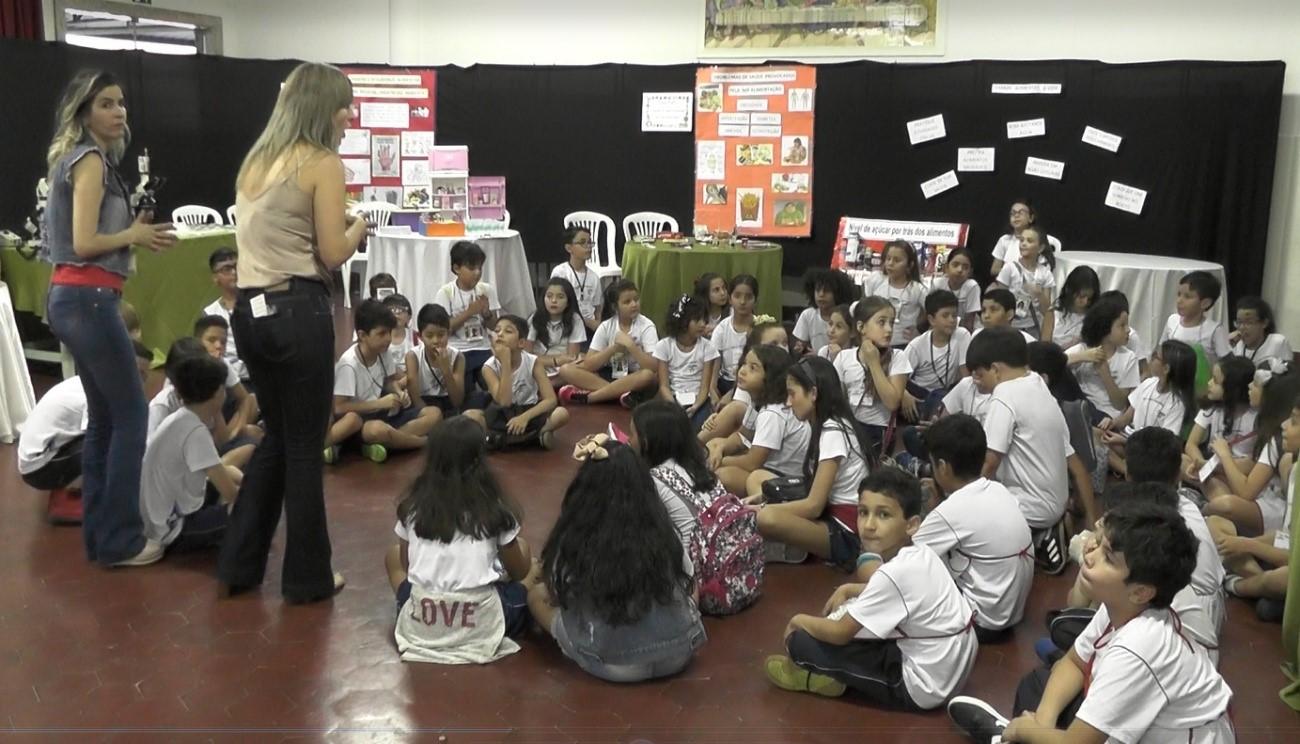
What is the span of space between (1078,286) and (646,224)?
4231mm

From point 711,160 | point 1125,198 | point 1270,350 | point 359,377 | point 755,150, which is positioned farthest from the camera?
point 711,160

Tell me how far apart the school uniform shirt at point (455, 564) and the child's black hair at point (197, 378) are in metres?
1.03

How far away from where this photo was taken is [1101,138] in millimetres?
8250

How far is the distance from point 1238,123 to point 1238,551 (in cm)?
530

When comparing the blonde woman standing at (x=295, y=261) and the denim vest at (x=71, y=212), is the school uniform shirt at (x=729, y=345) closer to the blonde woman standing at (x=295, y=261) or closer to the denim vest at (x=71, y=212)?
the blonde woman standing at (x=295, y=261)

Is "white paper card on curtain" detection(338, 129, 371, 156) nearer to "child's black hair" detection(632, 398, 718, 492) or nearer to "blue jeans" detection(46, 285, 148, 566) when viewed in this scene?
"blue jeans" detection(46, 285, 148, 566)

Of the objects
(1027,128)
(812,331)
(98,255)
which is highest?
(1027,128)

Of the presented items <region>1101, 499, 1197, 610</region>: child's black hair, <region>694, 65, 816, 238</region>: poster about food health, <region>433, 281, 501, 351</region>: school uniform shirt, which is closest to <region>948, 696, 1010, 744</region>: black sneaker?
<region>1101, 499, 1197, 610</region>: child's black hair

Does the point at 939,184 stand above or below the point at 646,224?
above

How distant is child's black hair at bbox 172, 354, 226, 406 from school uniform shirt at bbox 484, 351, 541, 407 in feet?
6.11

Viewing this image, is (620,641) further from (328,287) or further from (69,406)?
(69,406)

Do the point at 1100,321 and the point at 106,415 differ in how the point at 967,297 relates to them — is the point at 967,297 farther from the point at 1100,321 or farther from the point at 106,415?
the point at 106,415

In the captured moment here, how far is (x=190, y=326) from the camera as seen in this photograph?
6766 mm

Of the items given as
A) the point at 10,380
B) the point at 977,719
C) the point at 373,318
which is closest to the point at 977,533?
the point at 977,719
